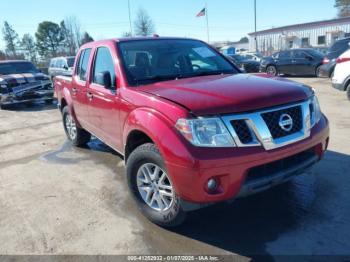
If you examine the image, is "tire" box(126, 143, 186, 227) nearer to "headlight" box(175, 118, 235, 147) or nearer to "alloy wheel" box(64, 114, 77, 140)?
"headlight" box(175, 118, 235, 147)

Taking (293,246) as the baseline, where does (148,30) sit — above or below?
above

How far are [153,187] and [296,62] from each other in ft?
50.5

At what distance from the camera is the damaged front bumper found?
12000mm

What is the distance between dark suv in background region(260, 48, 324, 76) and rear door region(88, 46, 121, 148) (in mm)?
12281

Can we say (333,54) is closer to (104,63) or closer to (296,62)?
(296,62)

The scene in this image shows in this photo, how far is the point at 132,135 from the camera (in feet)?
12.2

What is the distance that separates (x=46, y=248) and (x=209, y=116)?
6.60 feet

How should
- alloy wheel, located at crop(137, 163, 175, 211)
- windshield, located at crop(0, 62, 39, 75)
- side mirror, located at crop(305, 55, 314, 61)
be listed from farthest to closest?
1. side mirror, located at crop(305, 55, 314, 61)
2. windshield, located at crop(0, 62, 39, 75)
3. alloy wheel, located at crop(137, 163, 175, 211)

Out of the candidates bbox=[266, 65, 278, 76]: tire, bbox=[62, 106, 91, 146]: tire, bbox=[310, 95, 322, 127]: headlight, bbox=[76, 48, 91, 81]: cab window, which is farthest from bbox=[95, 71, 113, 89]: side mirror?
bbox=[266, 65, 278, 76]: tire

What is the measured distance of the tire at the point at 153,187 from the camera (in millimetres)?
3238

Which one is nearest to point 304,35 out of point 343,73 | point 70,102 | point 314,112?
point 343,73

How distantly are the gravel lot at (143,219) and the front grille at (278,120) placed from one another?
967 millimetres

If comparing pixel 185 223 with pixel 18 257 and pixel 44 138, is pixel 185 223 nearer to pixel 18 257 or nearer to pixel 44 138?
pixel 18 257

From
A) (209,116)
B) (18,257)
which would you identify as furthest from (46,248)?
(209,116)
